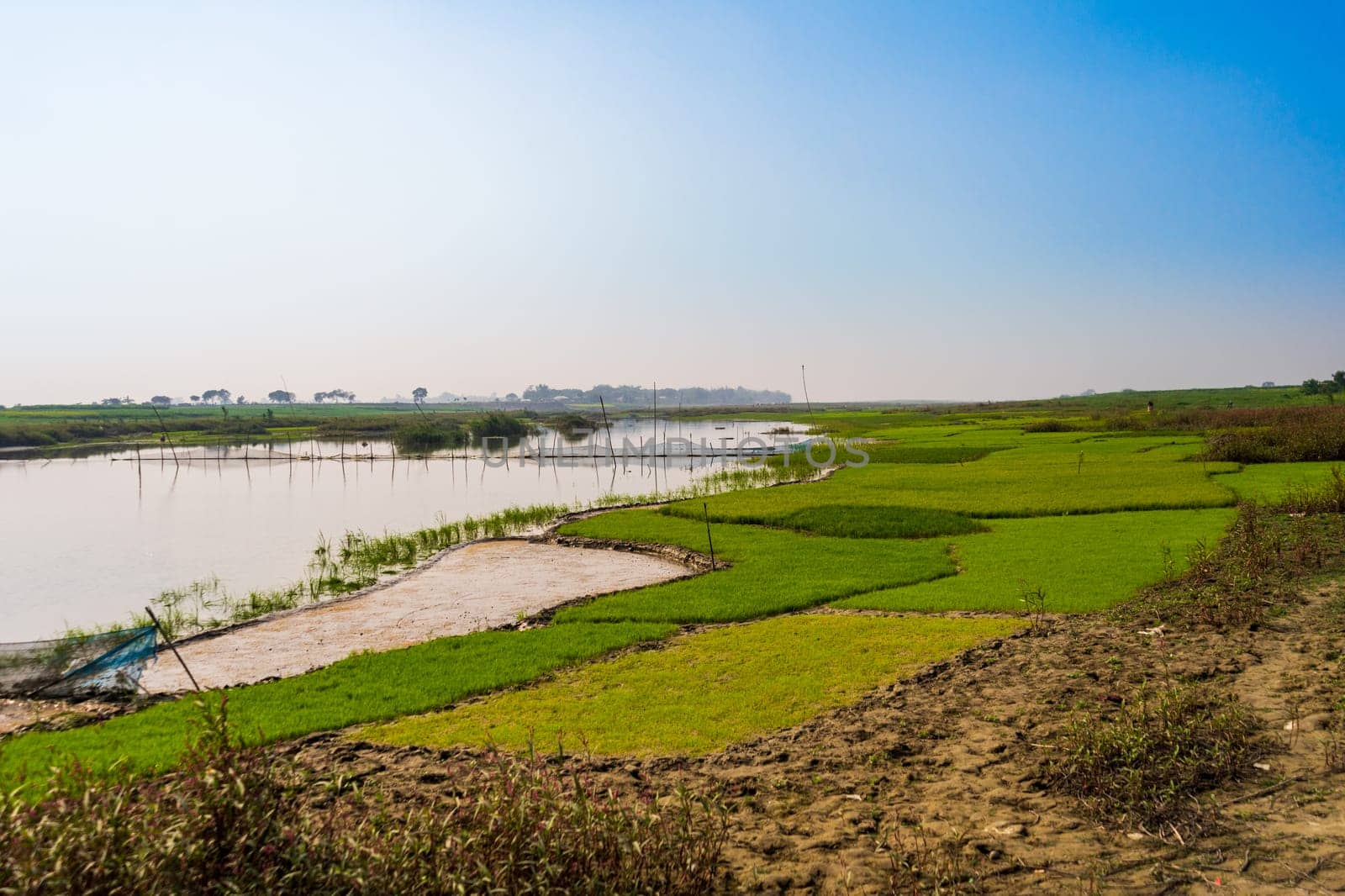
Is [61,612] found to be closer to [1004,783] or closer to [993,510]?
Result: [1004,783]

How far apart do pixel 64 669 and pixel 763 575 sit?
41.1ft

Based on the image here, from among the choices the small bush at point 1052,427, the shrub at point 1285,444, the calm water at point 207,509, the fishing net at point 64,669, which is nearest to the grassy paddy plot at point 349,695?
the fishing net at point 64,669

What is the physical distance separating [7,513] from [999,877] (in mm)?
39634

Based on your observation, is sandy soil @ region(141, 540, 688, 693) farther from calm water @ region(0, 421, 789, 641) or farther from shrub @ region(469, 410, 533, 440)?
shrub @ region(469, 410, 533, 440)

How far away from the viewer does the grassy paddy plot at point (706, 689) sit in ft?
27.6

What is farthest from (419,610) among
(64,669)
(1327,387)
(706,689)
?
(1327,387)

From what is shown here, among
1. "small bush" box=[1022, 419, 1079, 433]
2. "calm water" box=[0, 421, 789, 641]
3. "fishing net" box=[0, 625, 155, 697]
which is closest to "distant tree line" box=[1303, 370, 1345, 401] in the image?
"small bush" box=[1022, 419, 1079, 433]

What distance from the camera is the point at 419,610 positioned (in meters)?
15.9

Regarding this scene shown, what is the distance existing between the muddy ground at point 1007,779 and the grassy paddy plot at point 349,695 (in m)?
1.01

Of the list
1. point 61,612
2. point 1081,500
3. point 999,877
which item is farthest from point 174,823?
point 1081,500

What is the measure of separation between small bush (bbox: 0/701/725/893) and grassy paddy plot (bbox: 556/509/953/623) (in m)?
9.24

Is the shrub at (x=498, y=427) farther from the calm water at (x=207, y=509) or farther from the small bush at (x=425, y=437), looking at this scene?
the calm water at (x=207, y=509)

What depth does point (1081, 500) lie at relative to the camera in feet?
82.5

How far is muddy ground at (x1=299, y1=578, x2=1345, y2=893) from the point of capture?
5031 mm
